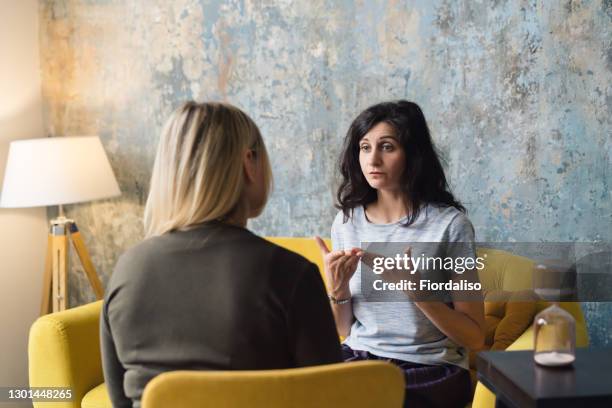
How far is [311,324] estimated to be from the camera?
1.62m

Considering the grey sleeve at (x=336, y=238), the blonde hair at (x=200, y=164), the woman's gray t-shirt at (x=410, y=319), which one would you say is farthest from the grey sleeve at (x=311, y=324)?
the grey sleeve at (x=336, y=238)

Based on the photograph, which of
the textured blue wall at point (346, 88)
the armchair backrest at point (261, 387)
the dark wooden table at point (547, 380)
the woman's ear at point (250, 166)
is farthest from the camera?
the textured blue wall at point (346, 88)

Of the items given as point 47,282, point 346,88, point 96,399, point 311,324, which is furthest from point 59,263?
point 311,324

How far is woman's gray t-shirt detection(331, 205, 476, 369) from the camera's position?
255cm

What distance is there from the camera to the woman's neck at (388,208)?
8.93 ft

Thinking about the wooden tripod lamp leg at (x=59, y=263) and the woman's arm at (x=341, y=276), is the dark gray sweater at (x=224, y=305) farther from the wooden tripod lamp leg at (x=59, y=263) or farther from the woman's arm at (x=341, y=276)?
A: the wooden tripod lamp leg at (x=59, y=263)

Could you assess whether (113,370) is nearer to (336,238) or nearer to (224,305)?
(224,305)

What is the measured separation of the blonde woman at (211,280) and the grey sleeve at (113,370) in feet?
0.29

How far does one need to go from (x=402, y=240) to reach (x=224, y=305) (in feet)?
3.82

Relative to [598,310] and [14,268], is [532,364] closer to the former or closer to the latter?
[598,310]

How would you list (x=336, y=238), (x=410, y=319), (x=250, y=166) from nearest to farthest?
(x=250, y=166), (x=410, y=319), (x=336, y=238)

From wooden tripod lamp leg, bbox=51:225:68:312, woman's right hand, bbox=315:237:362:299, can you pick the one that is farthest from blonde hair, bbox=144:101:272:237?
wooden tripod lamp leg, bbox=51:225:68:312

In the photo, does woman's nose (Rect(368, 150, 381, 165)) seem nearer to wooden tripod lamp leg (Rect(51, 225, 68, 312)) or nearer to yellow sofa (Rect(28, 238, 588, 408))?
yellow sofa (Rect(28, 238, 588, 408))

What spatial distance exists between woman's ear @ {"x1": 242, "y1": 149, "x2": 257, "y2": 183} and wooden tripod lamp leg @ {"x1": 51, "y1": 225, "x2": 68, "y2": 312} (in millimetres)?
2540
